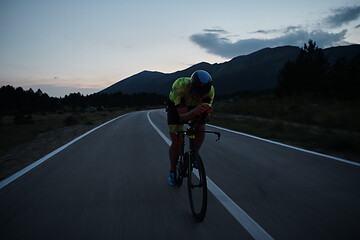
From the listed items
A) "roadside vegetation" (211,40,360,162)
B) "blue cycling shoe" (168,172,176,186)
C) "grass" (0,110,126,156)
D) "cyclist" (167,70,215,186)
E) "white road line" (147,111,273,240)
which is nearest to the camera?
"white road line" (147,111,273,240)

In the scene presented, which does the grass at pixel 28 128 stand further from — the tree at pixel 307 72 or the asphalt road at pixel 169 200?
the tree at pixel 307 72

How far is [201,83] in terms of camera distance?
2.93 meters

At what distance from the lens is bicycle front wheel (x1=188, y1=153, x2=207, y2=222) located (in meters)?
2.74

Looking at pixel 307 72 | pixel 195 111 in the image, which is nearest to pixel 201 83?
pixel 195 111

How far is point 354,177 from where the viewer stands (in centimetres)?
428

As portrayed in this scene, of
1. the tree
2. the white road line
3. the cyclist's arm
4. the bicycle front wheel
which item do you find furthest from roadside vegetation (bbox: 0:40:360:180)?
the white road line

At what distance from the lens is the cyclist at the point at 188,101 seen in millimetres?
2924

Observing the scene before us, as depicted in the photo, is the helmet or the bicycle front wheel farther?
the helmet

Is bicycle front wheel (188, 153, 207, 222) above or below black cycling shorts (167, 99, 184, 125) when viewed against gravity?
below

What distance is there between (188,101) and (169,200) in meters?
1.40

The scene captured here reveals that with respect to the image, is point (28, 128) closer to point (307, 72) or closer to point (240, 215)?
point (240, 215)

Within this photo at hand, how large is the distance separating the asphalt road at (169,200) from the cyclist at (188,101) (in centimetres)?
80

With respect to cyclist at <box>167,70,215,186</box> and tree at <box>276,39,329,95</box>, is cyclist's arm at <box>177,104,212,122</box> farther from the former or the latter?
tree at <box>276,39,329,95</box>

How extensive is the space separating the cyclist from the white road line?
700mm
